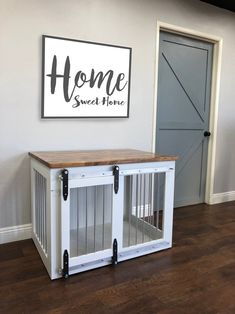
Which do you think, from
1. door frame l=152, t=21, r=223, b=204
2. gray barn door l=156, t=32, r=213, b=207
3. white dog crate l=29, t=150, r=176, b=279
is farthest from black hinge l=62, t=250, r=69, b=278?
gray barn door l=156, t=32, r=213, b=207

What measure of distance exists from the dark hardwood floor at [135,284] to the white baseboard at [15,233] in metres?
0.06

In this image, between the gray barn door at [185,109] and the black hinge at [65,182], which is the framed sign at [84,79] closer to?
the gray barn door at [185,109]

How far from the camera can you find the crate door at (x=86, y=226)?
190 cm

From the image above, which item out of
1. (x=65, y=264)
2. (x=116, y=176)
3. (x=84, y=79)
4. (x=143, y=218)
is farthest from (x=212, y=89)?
(x=65, y=264)

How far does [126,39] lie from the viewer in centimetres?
282

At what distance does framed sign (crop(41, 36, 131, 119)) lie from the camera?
2457 millimetres

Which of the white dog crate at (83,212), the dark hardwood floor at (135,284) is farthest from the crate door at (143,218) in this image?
the dark hardwood floor at (135,284)

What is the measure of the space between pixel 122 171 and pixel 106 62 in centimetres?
118

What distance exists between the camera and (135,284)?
187 cm

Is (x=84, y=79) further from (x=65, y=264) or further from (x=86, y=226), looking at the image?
(x=65, y=264)

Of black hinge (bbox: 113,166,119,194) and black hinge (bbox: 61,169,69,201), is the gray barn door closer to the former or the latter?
black hinge (bbox: 113,166,119,194)

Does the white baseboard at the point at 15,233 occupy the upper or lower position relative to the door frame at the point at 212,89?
lower

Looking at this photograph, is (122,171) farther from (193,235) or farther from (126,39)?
(126,39)

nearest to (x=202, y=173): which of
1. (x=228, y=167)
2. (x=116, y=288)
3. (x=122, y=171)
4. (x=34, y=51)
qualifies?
(x=228, y=167)
